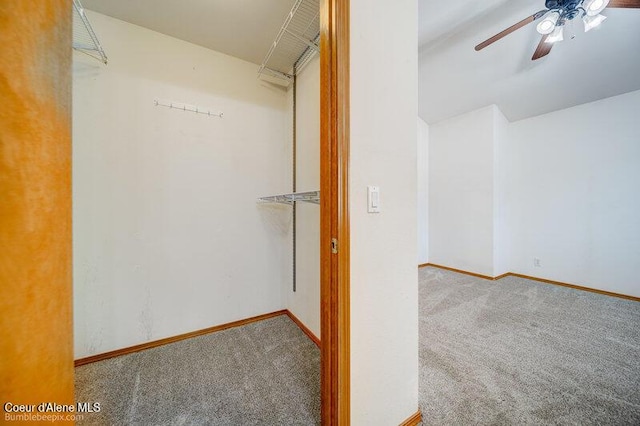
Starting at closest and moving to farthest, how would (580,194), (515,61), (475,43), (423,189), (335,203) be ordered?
(335,203), (475,43), (515,61), (580,194), (423,189)

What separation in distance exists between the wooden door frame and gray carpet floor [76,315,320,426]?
48 cm

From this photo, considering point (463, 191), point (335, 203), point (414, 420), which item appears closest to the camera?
point (335, 203)

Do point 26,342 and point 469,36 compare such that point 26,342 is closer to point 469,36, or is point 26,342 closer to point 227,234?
point 227,234

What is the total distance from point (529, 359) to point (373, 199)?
1.88m

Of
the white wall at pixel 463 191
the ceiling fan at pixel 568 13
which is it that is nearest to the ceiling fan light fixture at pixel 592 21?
the ceiling fan at pixel 568 13

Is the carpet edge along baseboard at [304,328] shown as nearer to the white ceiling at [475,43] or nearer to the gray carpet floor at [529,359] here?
the gray carpet floor at [529,359]

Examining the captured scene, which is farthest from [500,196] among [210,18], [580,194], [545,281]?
[210,18]

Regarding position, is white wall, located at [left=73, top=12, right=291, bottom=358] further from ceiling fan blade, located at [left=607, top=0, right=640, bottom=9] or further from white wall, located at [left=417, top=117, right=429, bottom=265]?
white wall, located at [left=417, top=117, right=429, bottom=265]

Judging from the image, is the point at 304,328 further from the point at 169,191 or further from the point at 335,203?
the point at 169,191

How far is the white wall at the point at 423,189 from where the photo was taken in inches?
162

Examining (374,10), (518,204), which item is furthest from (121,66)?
(518,204)

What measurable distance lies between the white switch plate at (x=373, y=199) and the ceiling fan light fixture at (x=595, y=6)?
7.28ft

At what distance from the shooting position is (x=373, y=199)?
0.94 m

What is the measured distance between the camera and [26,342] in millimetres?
307
